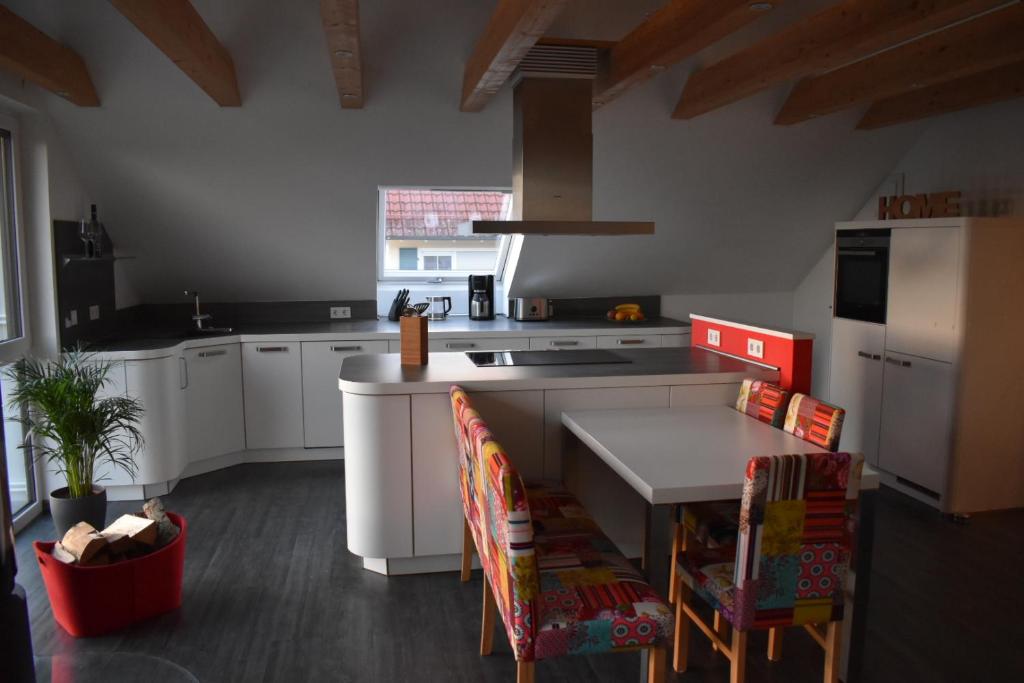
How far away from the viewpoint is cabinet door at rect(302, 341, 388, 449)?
190 inches

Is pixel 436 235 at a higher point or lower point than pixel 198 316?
higher

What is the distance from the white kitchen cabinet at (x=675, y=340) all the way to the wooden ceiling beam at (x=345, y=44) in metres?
2.58

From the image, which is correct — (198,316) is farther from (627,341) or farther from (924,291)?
(924,291)

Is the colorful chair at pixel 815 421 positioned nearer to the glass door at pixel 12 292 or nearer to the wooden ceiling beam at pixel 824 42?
the wooden ceiling beam at pixel 824 42

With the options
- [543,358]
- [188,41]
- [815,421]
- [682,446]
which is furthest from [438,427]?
[188,41]

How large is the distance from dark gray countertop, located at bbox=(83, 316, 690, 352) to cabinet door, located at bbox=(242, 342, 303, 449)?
0.11 meters

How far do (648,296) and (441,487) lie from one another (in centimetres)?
318

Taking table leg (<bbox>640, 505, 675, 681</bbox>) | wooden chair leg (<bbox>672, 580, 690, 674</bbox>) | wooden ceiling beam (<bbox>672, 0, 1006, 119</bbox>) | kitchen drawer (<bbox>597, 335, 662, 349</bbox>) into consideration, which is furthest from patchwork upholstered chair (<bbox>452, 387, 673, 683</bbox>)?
kitchen drawer (<bbox>597, 335, 662, 349</bbox>)

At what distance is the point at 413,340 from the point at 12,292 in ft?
6.58

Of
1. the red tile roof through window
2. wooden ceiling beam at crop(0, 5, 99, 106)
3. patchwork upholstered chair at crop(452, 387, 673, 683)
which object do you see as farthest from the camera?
the red tile roof through window

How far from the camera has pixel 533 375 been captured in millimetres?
3221

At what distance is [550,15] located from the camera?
258cm

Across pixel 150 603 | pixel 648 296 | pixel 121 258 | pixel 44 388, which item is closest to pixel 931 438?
pixel 648 296

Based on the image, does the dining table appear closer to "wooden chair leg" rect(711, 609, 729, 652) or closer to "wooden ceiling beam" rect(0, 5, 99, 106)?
"wooden chair leg" rect(711, 609, 729, 652)
